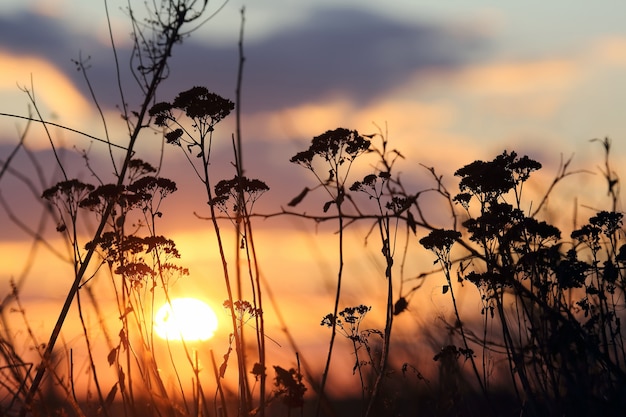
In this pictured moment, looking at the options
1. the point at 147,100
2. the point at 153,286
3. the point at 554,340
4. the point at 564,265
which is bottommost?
the point at 554,340

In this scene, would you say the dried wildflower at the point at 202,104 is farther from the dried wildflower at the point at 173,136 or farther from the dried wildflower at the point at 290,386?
the dried wildflower at the point at 290,386

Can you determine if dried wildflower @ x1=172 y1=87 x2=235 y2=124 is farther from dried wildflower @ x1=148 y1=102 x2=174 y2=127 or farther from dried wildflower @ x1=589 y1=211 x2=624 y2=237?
dried wildflower @ x1=589 y1=211 x2=624 y2=237

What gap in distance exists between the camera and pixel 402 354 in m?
6.54

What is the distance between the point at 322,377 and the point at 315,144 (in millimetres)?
3249

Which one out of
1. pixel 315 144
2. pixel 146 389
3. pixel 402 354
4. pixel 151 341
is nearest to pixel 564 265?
pixel 402 354

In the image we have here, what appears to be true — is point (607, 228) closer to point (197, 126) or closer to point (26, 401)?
point (197, 126)

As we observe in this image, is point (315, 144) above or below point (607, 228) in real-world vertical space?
above

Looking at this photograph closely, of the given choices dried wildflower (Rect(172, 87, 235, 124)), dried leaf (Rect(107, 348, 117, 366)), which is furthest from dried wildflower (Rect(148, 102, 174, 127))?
dried leaf (Rect(107, 348, 117, 366))

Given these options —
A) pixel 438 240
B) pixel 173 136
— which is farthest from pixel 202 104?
pixel 438 240

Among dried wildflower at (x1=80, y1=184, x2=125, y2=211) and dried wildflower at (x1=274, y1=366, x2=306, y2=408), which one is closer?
dried wildflower at (x1=274, y1=366, x2=306, y2=408)

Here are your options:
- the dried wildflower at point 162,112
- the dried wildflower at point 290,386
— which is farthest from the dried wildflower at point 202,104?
the dried wildflower at point 290,386

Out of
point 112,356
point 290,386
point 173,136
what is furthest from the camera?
point 173,136

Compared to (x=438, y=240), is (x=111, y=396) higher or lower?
lower

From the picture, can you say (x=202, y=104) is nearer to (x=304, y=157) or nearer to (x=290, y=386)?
(x=304, y=157)
